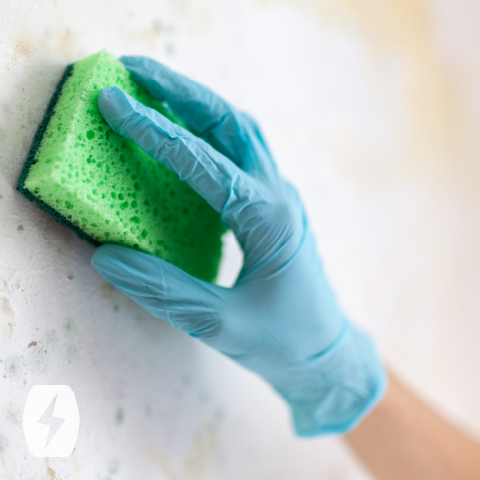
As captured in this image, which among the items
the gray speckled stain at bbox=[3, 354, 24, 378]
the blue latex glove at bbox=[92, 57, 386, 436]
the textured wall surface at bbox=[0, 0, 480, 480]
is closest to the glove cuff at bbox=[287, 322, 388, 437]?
the blue latex glove at bbox=[92, 57, 386, 436]

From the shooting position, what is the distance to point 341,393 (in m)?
0.90

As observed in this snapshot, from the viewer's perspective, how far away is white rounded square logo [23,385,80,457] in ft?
1.83

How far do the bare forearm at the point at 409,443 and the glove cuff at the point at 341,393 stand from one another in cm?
9

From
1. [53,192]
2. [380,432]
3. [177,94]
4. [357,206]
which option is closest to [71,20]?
[177,94]

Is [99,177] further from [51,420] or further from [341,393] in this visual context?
[341,393]

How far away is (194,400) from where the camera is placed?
2.76ft

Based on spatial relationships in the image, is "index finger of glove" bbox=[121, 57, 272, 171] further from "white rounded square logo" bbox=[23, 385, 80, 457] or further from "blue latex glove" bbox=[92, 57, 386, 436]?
"white rounded square logo" bbox=[23, 385, 80, 457]

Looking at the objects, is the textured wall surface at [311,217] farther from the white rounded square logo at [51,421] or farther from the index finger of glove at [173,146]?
the index finger of glove at [173,146]

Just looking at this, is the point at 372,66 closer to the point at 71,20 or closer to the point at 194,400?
the point at 71,20

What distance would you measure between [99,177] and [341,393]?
696 millimetres

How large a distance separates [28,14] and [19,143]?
0.67 ft

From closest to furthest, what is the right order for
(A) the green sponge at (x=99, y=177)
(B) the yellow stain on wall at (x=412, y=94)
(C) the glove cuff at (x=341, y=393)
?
(A) the green sponge at (x=99, y=177) < (C) the glove cuff at (x=341, y=393) < (B) the yellow stain on wall at (x=412, y=94)

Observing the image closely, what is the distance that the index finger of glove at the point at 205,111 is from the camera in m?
0.67

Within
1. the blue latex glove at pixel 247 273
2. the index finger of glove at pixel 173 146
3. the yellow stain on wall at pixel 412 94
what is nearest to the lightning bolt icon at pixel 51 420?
the blue latex glove at pixel 247 273
